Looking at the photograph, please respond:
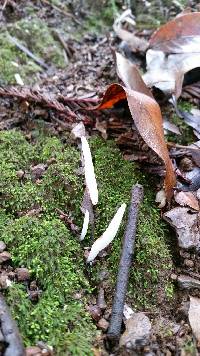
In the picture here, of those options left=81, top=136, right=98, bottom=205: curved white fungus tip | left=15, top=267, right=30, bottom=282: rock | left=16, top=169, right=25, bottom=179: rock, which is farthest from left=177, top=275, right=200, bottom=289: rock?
left=16, top=169, right=25, bottom=179: rock

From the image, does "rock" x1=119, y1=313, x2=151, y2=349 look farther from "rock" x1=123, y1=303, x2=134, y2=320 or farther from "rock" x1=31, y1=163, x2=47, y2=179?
"rock" x1=31, y1=163, x2=47, y2=179

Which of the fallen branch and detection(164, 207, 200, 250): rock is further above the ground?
the fallen branch

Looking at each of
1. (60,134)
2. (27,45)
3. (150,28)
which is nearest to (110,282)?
(60,134)

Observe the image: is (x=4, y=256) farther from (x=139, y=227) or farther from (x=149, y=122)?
(x=149, y=122)

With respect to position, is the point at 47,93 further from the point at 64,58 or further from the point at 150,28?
the point at 150,28

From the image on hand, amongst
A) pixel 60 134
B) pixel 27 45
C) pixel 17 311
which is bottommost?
pixel 17 311

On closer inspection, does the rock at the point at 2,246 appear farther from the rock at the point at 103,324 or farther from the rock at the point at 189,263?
the rock at the point at 189,263
